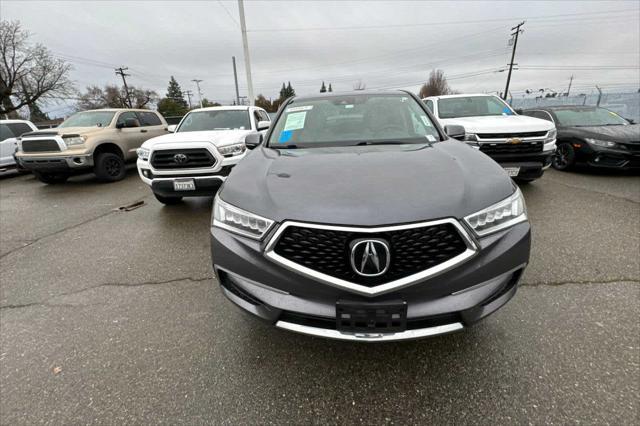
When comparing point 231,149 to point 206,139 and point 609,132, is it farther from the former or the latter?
point 609,132

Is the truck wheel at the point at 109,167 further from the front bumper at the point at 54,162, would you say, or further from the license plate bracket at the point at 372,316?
the license plate bracket at the point at 372,316

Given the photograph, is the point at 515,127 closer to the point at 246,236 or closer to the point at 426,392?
the point at 426,392

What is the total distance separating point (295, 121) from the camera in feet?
9.26

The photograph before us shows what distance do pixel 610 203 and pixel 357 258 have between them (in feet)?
17.7

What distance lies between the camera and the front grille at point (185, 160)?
175 inches

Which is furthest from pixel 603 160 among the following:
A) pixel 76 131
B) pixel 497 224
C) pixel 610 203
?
pixel 76 131

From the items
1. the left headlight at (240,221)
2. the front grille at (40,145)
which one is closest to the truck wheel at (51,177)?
the front grille at (40,145)

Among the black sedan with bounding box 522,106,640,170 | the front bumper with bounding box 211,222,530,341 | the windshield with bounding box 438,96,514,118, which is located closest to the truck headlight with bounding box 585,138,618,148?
the black sedan with bounding box 522,106,640,170

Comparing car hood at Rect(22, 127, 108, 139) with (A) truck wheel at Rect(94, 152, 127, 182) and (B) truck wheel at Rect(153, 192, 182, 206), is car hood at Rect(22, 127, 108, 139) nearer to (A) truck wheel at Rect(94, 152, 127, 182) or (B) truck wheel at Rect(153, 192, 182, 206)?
(A) truck wheel at Rect(94, 152, 127, 182)

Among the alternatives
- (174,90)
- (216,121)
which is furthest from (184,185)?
(174,90)

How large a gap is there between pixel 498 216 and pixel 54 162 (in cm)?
870

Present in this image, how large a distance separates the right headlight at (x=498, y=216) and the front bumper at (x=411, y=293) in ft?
0.14

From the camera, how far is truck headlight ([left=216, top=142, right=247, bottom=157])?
178 inches

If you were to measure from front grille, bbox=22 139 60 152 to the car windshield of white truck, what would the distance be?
3276 millimetres
